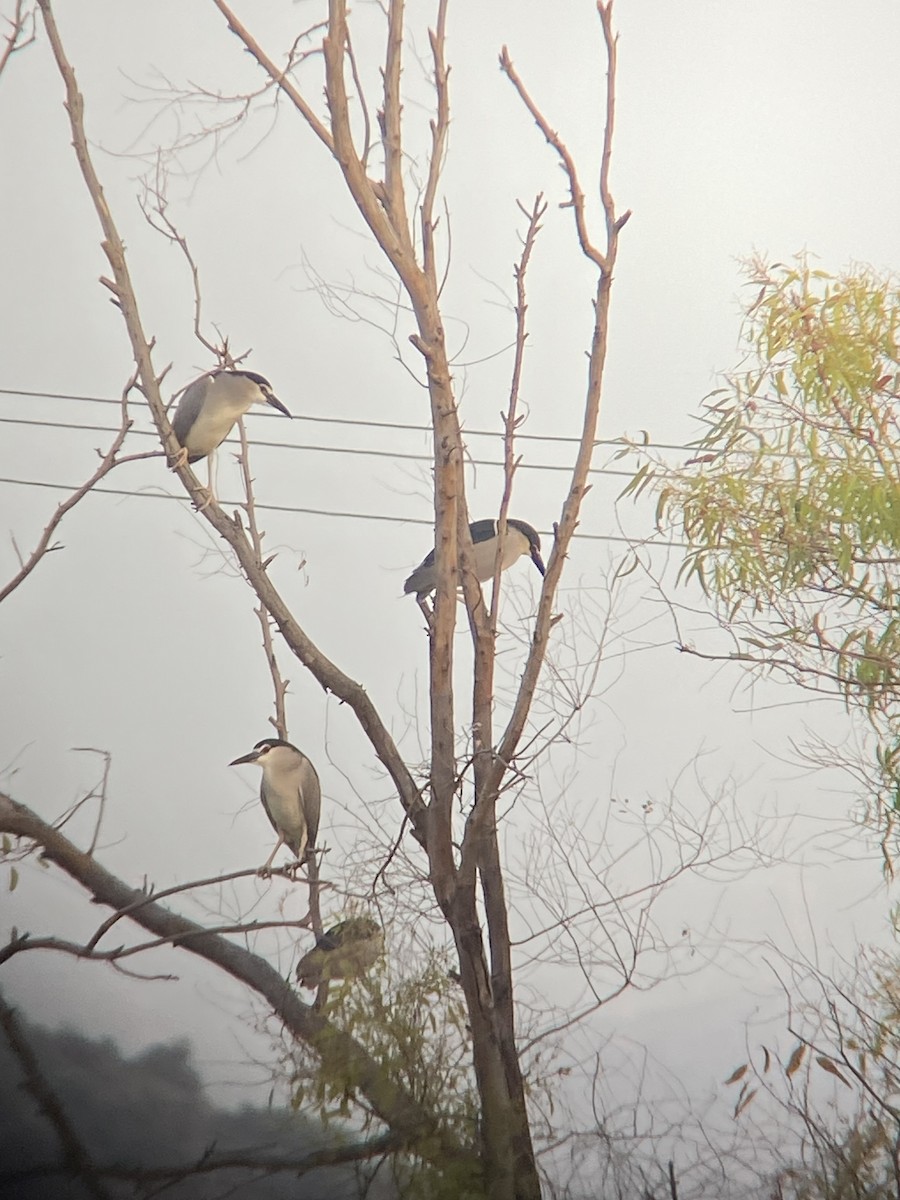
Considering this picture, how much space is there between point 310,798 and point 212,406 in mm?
623

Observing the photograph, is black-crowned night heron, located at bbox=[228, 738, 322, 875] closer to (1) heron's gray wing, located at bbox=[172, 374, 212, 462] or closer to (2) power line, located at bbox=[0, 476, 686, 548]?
(2) power line, located at bbox=[0, 476, 686, 548]

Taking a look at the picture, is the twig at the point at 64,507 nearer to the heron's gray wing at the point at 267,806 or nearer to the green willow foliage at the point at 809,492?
the heron's gray wing at the point at 267,806

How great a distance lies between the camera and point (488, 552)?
79.3 inches

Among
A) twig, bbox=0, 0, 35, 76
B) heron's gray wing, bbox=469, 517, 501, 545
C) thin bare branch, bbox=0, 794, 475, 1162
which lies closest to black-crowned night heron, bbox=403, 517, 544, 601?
heron's gray wing, bbox=469, 517, 501, 545

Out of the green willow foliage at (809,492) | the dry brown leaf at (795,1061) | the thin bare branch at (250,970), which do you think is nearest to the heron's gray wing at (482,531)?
the green willow foliage at (809,492)

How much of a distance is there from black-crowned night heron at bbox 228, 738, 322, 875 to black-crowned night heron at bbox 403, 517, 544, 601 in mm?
322

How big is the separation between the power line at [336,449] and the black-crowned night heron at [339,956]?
2.43ft

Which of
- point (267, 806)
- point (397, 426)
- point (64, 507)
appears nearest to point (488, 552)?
point (397, 426)

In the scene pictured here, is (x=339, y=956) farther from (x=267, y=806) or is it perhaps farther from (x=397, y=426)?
(x=397, y=426)

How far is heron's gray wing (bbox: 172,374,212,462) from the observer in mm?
2010

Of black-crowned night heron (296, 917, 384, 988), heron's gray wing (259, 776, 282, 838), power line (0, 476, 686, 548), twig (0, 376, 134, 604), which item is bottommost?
black-crowned night heron (296, 917, 384, 988)

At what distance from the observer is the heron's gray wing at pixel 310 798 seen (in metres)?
1.98

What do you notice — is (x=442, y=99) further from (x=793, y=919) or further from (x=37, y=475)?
(x=793, y=919)

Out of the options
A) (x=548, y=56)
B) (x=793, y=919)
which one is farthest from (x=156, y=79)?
(x=793, y=919)
